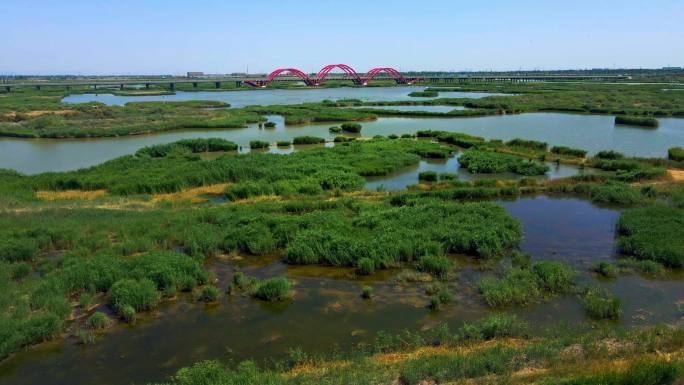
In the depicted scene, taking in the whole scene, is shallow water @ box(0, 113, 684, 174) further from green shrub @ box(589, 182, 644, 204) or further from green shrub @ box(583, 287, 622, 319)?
green shrub @ box(583, 287, 622, 319)

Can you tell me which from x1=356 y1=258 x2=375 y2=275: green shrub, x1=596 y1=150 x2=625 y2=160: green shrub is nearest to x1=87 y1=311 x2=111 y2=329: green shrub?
x1=356 y1=258 x2=375 y2=275: green shrub

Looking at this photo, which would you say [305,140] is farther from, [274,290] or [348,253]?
[274,290]

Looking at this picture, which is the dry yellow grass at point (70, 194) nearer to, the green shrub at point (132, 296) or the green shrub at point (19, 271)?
the green shrub at point (19, 271)

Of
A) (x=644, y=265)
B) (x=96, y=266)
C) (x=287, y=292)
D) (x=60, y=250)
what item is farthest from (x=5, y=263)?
(x=644, y=265)

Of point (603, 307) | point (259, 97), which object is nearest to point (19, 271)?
point (603, 307)

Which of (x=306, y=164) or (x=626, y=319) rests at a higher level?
(x=306, y=164)

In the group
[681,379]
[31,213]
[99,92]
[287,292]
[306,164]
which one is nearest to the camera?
[681,379]

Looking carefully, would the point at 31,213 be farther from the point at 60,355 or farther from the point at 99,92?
the point at 99,92
